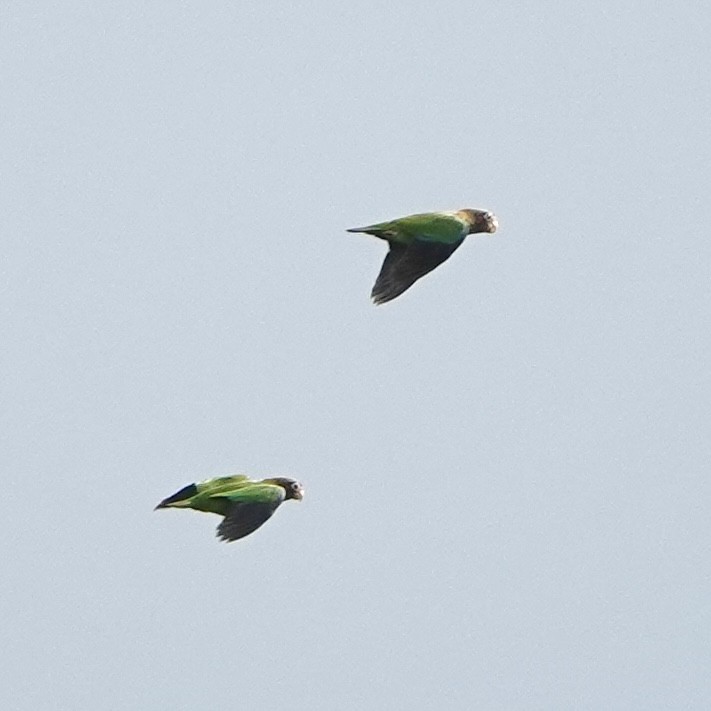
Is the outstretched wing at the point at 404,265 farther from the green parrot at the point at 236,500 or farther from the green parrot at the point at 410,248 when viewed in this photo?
the green parrot at the point at 236,500

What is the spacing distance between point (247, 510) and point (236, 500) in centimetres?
35

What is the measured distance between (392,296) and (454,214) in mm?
2417

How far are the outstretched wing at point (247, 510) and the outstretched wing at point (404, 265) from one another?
25.0 feet

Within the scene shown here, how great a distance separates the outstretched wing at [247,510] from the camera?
4506cm

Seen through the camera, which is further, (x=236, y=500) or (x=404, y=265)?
(x=236, y=500)

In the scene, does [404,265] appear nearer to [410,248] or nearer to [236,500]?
[410,248]

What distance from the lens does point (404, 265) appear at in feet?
133

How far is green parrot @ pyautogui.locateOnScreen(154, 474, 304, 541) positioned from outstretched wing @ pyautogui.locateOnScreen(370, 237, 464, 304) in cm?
765

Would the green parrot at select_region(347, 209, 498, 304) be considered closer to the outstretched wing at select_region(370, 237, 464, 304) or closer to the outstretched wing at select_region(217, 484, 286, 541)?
the outstretched wing at select_region(370, 237, 464, 304)

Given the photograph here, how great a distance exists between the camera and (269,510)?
150 feet

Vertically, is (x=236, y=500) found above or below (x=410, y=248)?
below

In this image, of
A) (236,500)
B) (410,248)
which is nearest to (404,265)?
(410,248)

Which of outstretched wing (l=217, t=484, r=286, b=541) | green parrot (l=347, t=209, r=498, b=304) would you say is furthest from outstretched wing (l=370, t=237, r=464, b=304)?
outstretched wing (l=217, t=484, r=286, b=541)

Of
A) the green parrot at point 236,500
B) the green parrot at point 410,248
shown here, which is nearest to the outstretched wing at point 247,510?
the green parrot at point 236,500
